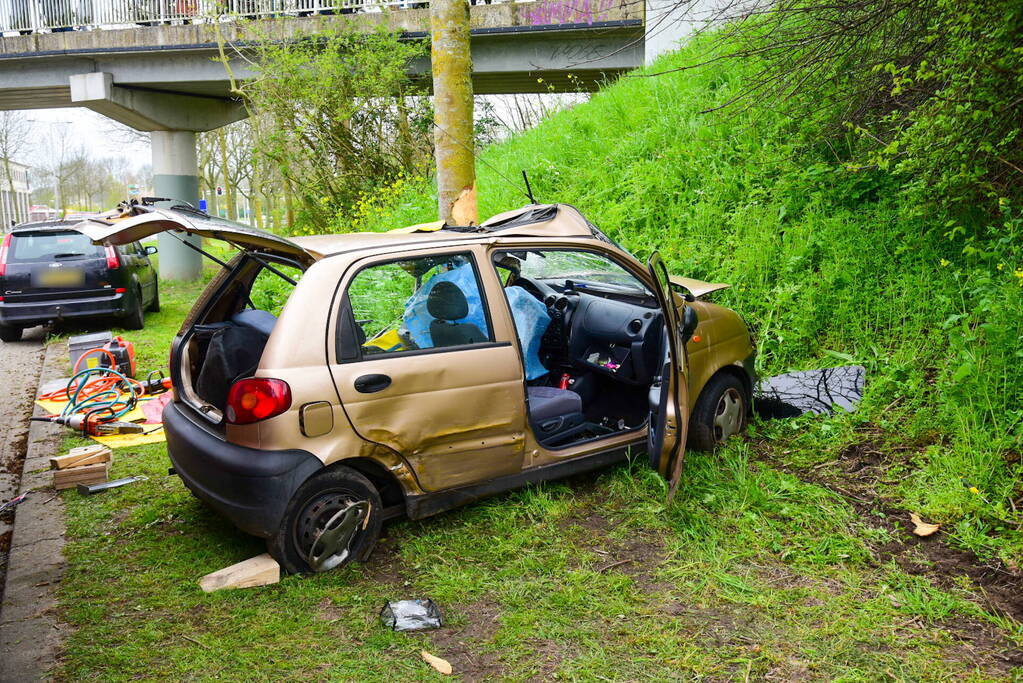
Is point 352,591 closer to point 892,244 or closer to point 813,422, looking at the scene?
point 813,422

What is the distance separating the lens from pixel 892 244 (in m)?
6.77

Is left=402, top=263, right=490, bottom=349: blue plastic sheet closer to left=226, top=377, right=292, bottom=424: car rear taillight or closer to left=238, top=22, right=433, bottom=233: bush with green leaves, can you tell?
left=226, top=377, right=292, bottom=424: car rear taillight

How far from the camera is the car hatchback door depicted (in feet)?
12.8

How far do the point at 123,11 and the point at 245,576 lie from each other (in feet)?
64.0

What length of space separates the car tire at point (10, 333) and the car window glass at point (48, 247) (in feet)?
3.41

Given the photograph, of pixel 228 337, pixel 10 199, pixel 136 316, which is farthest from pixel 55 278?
pixel 10 199

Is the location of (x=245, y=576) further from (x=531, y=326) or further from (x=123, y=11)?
(x=123, y=11)

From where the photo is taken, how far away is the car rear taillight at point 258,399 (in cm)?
368

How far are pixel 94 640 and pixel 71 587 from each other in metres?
0.64

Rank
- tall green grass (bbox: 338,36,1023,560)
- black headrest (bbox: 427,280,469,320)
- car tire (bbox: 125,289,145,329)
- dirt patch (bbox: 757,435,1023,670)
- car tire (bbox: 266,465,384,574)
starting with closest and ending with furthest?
1. dirt patch (bbox: 757,435,1023,670)
2. car tire (bbox: 266,465,384,574)
3. black headrest (bbox: 427,280,469,320)
4. tall green grass (bbox: 338,36,1023,560)
5. car tire (bbox: 125,289,145,329)

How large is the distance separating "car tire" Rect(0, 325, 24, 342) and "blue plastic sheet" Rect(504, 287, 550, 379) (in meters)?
8.96

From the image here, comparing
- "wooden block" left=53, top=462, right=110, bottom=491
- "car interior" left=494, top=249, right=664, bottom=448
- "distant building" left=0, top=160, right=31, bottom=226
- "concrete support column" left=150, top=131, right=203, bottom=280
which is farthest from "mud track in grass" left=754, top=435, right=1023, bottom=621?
"distant building" left=0, top=160, right=31, bottom=226

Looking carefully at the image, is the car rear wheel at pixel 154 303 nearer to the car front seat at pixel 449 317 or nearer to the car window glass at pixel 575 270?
the car window glass at pixel 575 270

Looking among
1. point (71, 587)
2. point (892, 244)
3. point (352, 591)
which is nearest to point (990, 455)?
point (892, 244)
